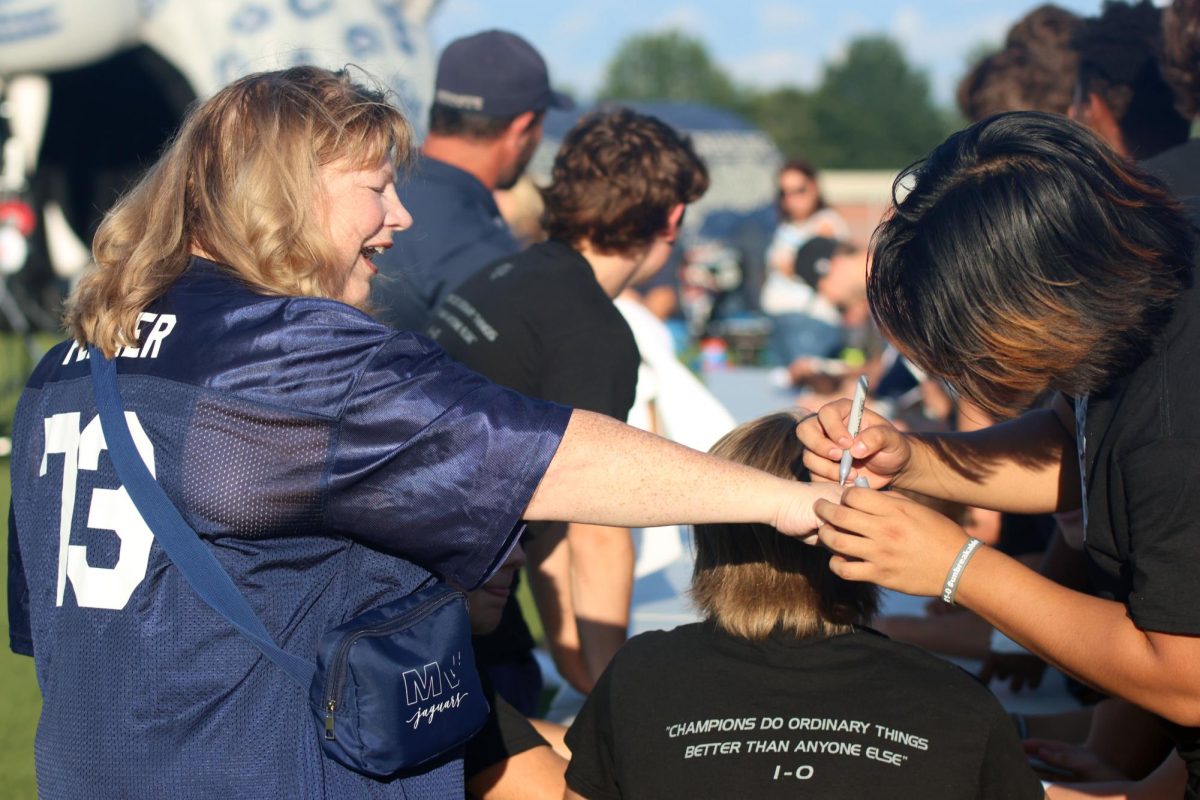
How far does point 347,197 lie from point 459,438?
1.51ft

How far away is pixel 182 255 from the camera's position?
6.16 ft

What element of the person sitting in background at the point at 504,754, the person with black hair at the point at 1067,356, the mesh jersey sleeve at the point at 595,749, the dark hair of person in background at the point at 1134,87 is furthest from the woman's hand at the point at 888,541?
the dark hair of person in background at the point at 1134,87

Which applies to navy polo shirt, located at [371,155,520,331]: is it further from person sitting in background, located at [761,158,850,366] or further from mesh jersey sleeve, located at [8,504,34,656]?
person sitting in background, located at [761,158,850,366]

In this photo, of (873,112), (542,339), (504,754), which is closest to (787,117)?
(873,112)

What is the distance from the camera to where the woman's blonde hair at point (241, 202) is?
184cm

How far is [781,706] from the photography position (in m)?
1.96

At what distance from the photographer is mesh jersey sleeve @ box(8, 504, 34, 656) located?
2118 millimetres

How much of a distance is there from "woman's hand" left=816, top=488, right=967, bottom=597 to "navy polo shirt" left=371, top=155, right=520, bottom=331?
208cm

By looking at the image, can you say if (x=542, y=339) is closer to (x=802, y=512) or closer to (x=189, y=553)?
(x=802, y=512)

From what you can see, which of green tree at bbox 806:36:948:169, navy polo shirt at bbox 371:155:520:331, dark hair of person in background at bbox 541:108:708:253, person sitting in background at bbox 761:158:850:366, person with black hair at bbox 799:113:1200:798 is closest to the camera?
person with black hair at bbox 799:113:1200:798

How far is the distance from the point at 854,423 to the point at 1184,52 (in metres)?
1.42

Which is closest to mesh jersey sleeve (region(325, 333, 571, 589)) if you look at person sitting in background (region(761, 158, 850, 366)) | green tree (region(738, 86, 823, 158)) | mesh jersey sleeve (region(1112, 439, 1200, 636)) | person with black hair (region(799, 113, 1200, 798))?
person with black hair (region(799, 113, 1200, 798))

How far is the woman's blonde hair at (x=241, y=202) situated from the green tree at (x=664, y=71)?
329 feet

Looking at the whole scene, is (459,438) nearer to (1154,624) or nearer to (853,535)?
(853,535)
